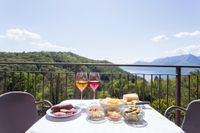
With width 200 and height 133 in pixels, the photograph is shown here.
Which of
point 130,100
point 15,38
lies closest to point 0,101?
point 130,100

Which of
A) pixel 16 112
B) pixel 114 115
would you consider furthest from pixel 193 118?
pixel 16 112

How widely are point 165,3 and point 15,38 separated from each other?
19261 mm

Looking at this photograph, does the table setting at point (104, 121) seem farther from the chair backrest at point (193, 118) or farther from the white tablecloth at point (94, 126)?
the chair backrest at point (193, 118)

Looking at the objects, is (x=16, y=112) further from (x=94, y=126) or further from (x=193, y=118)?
(x=193, y=118)

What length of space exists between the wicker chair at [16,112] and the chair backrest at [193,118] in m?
1.30

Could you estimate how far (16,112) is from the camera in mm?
1720

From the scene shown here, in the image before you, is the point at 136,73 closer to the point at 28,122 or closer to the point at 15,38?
the point at 28,122

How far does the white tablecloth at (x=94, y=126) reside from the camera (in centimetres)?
117

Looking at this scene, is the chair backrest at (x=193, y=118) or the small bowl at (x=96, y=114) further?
the chair backrest at (x=193, y=118)

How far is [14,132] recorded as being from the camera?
5.44 ft

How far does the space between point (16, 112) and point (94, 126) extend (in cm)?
79

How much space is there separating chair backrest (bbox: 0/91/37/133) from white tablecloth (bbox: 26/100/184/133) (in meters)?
0.41

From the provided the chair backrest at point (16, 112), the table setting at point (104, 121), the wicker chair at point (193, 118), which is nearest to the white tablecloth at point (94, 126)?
the table setting at point (104, 121)

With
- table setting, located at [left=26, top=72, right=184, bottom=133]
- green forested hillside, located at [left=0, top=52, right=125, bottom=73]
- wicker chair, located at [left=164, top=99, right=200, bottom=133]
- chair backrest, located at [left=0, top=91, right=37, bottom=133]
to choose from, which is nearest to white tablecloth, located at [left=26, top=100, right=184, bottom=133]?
table setting, located at [left=26, top=72, right=184, bottom=133]
